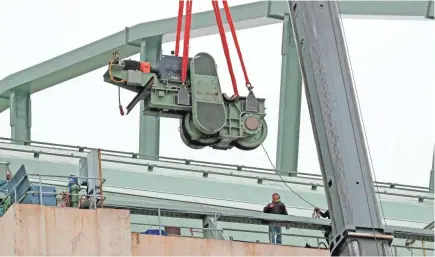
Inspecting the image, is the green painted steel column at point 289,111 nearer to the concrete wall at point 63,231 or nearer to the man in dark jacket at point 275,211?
the man in dark jacket at point 275,211

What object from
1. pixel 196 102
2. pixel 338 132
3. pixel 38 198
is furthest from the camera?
pixel 196 102

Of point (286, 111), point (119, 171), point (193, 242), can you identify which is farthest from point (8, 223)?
point (286, 111)

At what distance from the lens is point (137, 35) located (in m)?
47.0

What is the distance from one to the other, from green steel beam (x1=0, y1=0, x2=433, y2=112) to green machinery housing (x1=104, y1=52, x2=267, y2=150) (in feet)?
38.0

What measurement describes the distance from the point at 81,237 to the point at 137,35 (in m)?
18.3

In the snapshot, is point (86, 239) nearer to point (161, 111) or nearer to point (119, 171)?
point (161, 111)

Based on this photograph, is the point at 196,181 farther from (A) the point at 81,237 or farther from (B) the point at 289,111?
(A) the point at 81,237

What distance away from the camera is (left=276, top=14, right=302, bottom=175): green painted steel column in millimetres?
45781

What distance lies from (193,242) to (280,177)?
11.5 m

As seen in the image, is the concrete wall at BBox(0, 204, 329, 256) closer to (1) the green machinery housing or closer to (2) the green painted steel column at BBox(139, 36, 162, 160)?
(1) the green machinery housing

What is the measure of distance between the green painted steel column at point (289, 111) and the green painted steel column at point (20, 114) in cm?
803

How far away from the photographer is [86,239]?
2947 cm

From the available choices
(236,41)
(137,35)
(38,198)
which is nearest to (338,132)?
(236,41)

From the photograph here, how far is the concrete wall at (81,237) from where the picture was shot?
28.9 m
